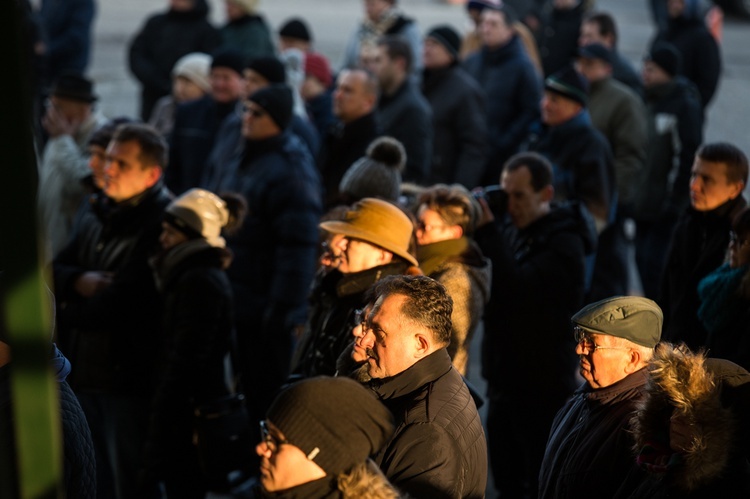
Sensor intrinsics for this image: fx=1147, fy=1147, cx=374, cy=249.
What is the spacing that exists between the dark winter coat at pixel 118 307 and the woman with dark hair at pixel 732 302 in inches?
99.4

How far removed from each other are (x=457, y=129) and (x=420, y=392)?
5.45 m

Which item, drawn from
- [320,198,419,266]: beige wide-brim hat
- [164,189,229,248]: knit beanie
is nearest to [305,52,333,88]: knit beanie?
[164,189,229,248]: knit beanie

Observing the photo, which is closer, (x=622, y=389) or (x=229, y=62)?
(x=622, y=389)

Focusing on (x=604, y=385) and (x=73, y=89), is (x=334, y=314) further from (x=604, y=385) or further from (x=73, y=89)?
(x=73, y=89)

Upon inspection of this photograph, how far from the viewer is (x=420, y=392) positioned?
3.59 meters

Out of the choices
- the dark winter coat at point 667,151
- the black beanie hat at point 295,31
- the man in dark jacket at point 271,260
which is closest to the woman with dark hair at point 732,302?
the man in dark jacket at point 271,260

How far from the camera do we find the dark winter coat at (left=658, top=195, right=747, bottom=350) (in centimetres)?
542

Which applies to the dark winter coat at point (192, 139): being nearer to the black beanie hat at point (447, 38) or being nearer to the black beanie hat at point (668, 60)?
the black beanie hat at point (447, 38)

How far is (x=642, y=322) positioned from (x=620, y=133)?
14.9 ft

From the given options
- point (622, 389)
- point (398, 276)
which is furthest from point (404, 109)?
point (622, 389)

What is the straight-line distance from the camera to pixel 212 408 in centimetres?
519

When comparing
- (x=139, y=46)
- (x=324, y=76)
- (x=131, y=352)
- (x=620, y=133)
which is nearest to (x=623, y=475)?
(x=131, y=352)

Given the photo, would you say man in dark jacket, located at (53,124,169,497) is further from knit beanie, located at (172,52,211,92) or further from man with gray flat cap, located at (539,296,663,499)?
knit beanie, located at (172,52,211,92)

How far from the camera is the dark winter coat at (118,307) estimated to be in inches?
210
